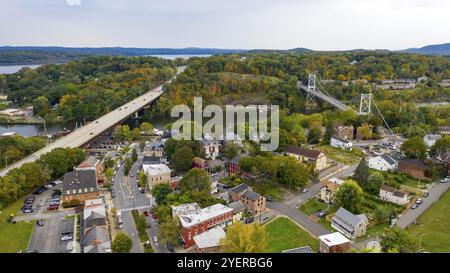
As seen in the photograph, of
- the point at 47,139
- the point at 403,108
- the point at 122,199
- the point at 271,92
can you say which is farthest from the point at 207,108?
the point at 122,199

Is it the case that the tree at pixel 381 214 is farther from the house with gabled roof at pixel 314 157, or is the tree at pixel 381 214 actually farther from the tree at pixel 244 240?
the house with gabled roof at pixel 314 157

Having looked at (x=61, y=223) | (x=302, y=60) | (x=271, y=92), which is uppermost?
(x=302, y=60)

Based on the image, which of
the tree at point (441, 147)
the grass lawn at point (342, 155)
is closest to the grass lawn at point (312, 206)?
the grass lawn at point (342, 155)

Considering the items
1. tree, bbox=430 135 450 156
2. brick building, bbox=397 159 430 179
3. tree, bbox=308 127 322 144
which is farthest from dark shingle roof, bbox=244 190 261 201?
tree, bbox=430 135 450 156

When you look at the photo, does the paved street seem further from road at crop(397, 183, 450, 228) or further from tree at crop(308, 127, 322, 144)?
tree at crop(308, 127, 322, 144)

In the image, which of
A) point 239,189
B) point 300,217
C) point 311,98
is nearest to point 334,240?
point 300,217

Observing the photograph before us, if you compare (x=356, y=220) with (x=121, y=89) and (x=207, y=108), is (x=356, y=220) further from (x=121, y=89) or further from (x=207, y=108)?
(x=121, y=89)
